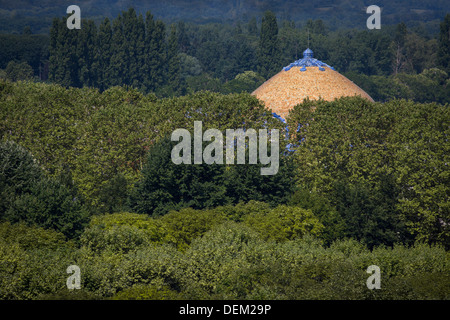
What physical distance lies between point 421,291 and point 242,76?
116521mm

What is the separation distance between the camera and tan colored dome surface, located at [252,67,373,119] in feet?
247

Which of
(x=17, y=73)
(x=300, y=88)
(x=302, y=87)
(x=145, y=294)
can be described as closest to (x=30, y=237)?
(x=145, y=294)

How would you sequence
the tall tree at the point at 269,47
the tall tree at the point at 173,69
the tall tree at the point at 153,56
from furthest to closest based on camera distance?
the tall tree at the point at 269,47, the tall tree at the point at 173,69, the tall tree at the point at 153,56

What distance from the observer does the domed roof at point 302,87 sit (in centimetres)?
7531

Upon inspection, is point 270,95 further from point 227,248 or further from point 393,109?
point 227,248

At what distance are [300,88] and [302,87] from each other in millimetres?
265

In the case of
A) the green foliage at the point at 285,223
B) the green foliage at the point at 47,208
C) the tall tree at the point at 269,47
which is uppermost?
the tall tree at the point at 269,47

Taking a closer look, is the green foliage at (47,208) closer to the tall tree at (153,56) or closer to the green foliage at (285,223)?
the green foliage at (285,223)

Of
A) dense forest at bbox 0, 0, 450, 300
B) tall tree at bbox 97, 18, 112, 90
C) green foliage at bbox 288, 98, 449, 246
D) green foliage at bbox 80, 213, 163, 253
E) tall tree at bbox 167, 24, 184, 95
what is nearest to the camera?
dense forest at bbox 0, 0, 450, 300

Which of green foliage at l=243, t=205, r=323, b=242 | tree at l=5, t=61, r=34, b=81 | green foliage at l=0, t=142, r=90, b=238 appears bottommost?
green foliage at l=243, t=205, r=323, b=242

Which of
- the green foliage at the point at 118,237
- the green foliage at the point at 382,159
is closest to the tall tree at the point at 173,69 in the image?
the green foliage at the point at 382,159

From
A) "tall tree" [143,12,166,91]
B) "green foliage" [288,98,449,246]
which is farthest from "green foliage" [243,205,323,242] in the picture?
"tall tree" [143,12,166,91]

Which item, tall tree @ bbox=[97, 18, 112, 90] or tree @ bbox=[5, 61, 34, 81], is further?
tree @ bbox=[5, 61, 34, 81]

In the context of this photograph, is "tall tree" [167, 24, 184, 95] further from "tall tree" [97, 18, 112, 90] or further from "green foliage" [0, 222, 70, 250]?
"green foliage" [0, 222, 70, 250]
